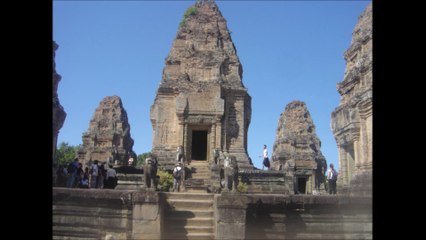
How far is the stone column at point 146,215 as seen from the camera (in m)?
8.45

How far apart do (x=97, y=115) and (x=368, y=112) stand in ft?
104

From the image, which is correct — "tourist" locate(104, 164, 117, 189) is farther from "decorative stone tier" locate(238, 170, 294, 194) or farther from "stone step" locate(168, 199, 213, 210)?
"stone step" locate(168, 199, 213, 210)

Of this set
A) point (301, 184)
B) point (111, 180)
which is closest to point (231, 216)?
point (111, 180)

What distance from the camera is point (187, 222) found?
963cm

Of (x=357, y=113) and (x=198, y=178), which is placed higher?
(x=357, y=113)

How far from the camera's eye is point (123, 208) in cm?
877

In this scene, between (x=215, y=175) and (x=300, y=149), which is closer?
(x=215, y=175)

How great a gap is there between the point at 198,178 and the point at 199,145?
4.73 meters

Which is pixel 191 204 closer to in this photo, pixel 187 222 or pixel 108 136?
pixel 187 222

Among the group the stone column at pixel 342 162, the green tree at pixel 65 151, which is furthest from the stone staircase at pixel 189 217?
the green tree at pixel 65 151

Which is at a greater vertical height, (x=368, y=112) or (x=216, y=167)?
(x=368, y=112)
